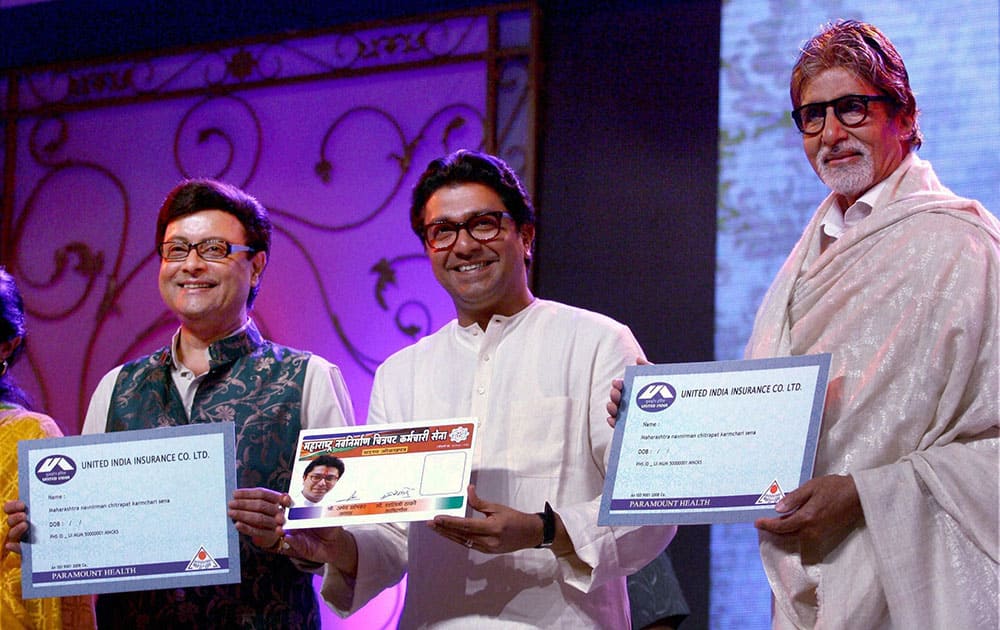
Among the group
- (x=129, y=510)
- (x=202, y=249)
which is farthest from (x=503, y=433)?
(x=202, y=249)

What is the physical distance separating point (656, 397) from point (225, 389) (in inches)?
44.1

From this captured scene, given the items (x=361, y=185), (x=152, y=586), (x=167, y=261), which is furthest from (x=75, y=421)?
(x=152, y=586)

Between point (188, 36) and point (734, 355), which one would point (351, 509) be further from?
point (188, 36)

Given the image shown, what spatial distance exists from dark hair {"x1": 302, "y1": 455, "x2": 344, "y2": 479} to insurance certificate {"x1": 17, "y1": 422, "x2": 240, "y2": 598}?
0.61 feet

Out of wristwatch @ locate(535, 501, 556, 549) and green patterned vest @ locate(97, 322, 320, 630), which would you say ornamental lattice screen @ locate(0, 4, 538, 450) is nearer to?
green patterned vest @ locate(97, 322, 320, 630)

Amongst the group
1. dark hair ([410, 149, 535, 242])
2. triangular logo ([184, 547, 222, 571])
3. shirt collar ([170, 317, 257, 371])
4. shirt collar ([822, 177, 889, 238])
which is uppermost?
dark hair ([410, 149, 535, 242])

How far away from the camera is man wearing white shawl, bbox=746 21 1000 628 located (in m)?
2.21

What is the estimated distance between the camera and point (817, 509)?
2191mm

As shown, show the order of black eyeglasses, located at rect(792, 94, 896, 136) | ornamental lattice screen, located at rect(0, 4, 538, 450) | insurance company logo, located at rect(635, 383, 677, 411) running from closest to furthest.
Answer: insurance company logo, located at rect(635, 383, 677, 411) < black eyeglasses, located at rect(792, 94, 896, 136) < ornamental lattice screen, located at rect(0, 4, 538, 450)

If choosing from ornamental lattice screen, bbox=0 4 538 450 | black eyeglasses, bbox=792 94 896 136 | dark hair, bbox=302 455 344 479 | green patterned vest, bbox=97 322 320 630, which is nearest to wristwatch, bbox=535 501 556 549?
dark hair, bbox=302 455 344 479

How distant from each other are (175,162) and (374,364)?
3.48 feet

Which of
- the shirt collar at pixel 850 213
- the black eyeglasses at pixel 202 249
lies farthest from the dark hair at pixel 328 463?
the shirt collar at pixel 850 213

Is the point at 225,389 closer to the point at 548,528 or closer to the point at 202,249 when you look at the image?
the point at 202,249

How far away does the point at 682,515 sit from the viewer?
225cm
